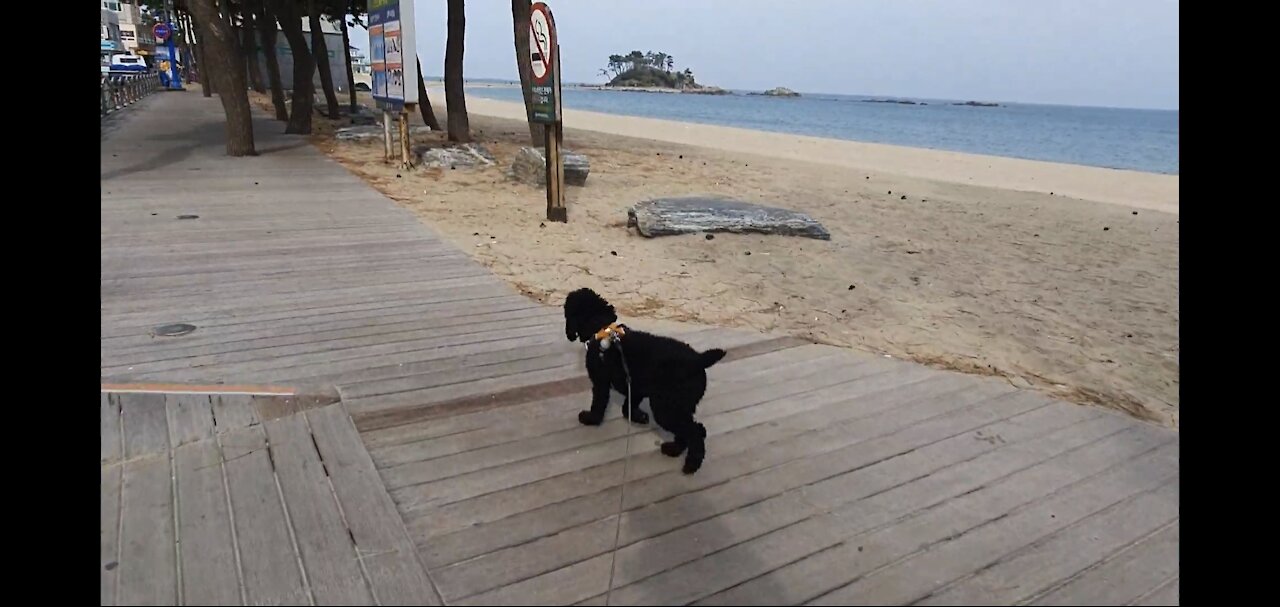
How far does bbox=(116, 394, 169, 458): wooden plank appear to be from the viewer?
9.86 ft

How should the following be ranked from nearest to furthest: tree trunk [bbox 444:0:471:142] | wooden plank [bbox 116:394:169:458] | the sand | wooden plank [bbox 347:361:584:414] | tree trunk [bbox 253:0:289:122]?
wooden plank [bbox 116:394:169:458]
wooden plank [bbox 347:361:584:414]
the sand
tree trunk [bbox 444:0:471:142]
tree trunk [bbox 253:0:289:122]

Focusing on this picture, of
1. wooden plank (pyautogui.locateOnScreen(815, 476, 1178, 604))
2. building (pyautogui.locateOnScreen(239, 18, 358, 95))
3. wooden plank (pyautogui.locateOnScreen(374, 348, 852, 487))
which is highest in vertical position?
building (pyautogui.locateOnScreen(239, 18, 358, 95))

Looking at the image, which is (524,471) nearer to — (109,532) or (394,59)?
(109,532)

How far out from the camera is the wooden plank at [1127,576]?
2.33 metres

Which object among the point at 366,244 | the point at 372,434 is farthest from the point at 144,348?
the point at 366,244

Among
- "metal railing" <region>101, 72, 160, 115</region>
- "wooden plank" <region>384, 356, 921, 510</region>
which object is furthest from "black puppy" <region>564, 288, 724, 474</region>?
"metal railing" <region>101, 72, 160, 115</region>

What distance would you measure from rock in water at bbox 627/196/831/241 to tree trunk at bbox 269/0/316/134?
11.9 m

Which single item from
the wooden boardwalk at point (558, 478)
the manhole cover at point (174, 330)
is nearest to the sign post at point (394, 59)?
the wooden boardwalk at point (558, 478)

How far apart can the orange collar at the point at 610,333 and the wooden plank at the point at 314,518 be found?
3.87 feet

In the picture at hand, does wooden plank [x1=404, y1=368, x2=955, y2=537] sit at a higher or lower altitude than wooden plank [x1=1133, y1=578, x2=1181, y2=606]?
higher

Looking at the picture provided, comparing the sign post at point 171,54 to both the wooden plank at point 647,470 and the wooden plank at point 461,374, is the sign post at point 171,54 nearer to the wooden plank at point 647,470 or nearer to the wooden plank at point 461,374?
the wooden plank at point 461,374

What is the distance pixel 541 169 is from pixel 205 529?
919 centimetres

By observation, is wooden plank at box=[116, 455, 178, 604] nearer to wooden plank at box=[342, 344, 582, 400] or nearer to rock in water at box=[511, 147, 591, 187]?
wooden plank at box=[342, 344, 582, 400]
